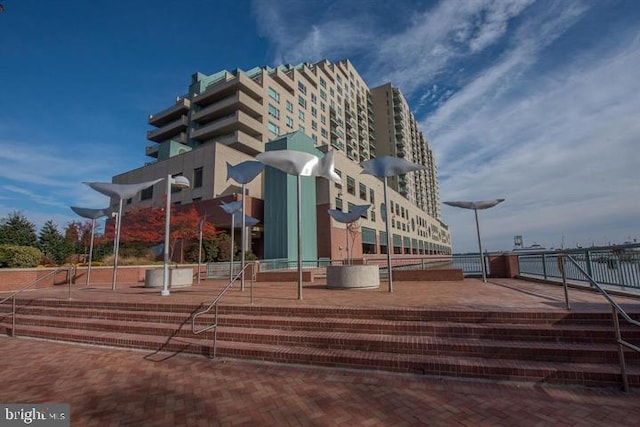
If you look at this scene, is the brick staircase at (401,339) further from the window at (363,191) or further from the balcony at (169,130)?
the balcony at (169,130)

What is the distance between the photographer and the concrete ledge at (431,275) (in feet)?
44.0

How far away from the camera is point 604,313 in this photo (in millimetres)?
5062

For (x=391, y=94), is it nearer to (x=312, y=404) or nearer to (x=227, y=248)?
(x=227, y=248)

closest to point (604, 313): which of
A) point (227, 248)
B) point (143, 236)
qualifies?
point (227, 248)

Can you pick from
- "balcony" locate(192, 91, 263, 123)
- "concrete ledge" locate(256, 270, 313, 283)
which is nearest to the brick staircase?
"concrete ledge" locate(256, 270, 313, 283)

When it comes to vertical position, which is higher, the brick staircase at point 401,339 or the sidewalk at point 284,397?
the brick staircase at point 401,339

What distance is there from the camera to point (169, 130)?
155 feet

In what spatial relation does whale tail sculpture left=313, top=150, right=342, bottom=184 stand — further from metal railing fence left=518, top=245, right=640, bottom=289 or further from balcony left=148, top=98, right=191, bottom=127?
balcony left=148, top=98, right=191, bottom=127

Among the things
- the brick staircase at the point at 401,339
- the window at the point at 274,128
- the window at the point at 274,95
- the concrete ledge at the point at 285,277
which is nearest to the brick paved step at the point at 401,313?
the brick staircase at the point at 401,339

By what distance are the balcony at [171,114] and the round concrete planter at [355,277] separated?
44.5 meters

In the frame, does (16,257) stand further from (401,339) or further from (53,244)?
(401,339)

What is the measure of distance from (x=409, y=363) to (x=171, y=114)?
172 ft

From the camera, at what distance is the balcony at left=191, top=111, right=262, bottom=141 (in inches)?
1549

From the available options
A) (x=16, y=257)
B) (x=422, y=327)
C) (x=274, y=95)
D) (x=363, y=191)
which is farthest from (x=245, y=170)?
(x=274, y=95)
